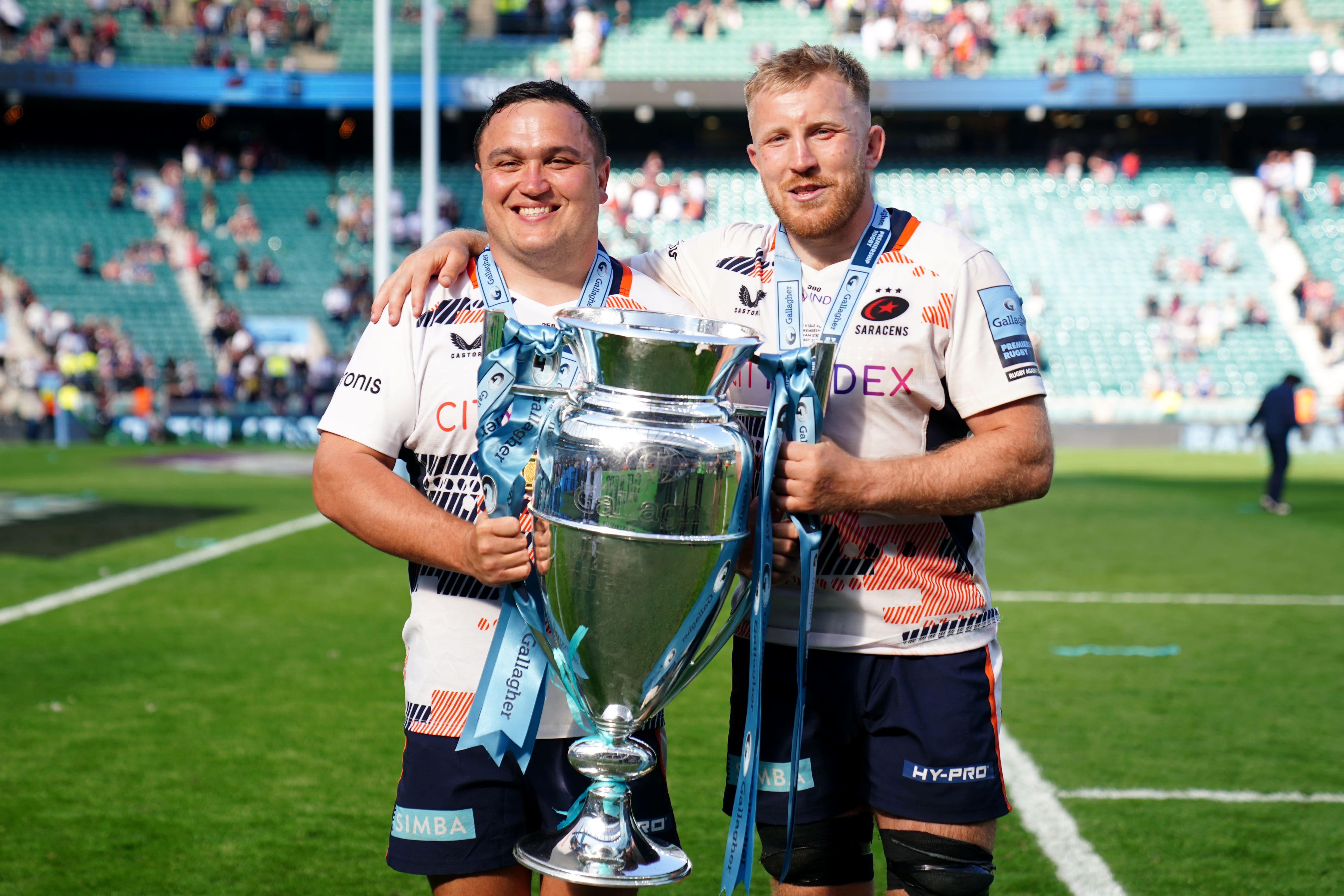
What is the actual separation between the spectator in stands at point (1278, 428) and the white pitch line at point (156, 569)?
998cm

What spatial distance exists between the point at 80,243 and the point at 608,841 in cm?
2902

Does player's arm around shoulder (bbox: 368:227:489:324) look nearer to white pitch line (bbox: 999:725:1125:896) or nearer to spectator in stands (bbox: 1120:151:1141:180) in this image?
white pitch line (bbox: 999:725:1125:896)

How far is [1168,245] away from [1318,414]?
6.05 metres

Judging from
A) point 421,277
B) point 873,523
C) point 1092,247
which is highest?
point 1092,247

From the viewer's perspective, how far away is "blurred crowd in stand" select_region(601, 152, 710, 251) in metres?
28.5

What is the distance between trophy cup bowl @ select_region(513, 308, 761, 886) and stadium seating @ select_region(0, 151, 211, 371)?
2446 cm

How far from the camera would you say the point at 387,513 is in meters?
2.15

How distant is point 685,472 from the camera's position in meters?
1.81

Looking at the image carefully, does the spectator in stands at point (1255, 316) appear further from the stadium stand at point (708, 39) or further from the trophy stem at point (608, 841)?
the trophy stem at point (608, 841)

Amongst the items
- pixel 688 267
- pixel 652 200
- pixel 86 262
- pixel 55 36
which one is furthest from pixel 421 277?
pixel 55 36

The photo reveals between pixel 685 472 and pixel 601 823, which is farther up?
pixel 685 472

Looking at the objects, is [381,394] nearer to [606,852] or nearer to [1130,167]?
[606,852]

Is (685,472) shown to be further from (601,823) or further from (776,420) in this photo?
(601,823)

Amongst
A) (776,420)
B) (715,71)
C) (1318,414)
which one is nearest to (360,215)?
(715,71)
